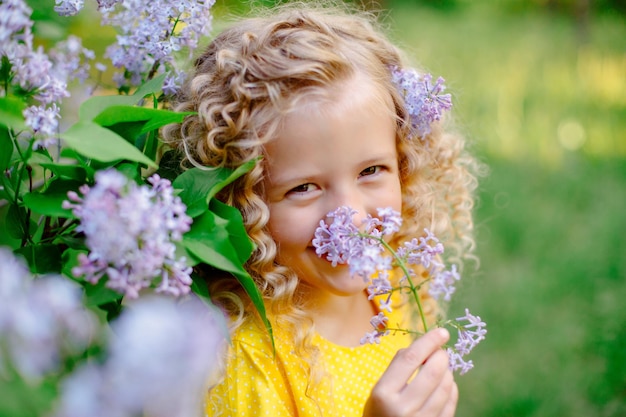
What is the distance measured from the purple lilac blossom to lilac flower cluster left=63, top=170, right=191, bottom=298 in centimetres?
59

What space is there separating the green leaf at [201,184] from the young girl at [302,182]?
0.10 metres

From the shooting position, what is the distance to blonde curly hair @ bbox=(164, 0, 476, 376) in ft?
4.62

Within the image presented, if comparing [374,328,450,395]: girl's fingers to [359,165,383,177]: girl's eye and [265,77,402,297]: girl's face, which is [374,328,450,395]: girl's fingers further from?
[359,165,383,177]: girl's eye

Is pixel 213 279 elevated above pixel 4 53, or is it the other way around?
pixel 4 53

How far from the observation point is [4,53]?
3.36ft

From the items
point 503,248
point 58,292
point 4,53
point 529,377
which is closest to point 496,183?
point 503,248

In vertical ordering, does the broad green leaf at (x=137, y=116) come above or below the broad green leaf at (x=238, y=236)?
above

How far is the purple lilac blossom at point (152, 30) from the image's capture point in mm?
1452

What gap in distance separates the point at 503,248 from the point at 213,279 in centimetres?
205

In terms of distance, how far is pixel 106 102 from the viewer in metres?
1.23

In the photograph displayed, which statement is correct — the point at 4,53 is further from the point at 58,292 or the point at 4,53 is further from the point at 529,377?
the point at 529,377

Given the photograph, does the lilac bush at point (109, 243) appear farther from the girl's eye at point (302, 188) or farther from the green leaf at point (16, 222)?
the girl's eye at point (302, 188)

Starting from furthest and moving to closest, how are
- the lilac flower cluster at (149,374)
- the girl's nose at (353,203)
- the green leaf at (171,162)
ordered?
the green leaf at (171,162) → the girl's nose at (353,203) → the lilac flower cluster at (149,374)

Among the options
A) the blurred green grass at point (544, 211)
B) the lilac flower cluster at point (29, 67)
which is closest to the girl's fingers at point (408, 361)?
the lilac flower cluster at point (29, 67)
